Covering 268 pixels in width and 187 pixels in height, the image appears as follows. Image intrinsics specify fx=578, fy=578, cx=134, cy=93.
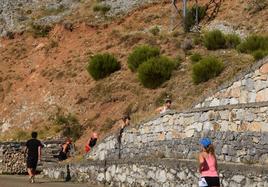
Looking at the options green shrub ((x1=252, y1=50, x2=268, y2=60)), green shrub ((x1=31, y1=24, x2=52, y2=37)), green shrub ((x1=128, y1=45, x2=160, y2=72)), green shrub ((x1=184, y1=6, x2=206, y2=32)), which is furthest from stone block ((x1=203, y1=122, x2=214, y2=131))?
green shrub ((x1=31, y1=24, x2=52, y2=37))

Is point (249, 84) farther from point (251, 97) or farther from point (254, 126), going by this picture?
point (254, 126)

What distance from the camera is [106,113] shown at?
27.0 metres

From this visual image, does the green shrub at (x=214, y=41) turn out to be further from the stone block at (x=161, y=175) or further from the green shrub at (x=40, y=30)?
the stone block at (x=161, y=175)

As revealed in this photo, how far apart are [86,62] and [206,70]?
12.0m

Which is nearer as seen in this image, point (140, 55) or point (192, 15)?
point (140, 55)

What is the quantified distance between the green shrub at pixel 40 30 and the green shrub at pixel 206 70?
60.9 ft

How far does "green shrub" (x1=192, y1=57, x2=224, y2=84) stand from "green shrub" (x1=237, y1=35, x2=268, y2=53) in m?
3.12

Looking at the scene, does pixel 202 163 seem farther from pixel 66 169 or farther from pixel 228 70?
pixel 228 70

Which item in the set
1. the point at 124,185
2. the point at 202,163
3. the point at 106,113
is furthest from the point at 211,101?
the point at 106,113

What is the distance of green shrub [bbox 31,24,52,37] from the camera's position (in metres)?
40.3

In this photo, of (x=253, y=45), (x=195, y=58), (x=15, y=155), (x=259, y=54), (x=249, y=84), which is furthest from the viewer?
(x=195, y=58)

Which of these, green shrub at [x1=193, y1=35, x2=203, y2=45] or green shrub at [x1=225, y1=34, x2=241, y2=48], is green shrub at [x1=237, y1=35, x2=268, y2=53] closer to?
green shrub at [x1=225, y1=34, x2=241, y2=48]

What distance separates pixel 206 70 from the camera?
2345cm

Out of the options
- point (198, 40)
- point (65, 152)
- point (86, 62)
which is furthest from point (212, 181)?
point (86, 62)
